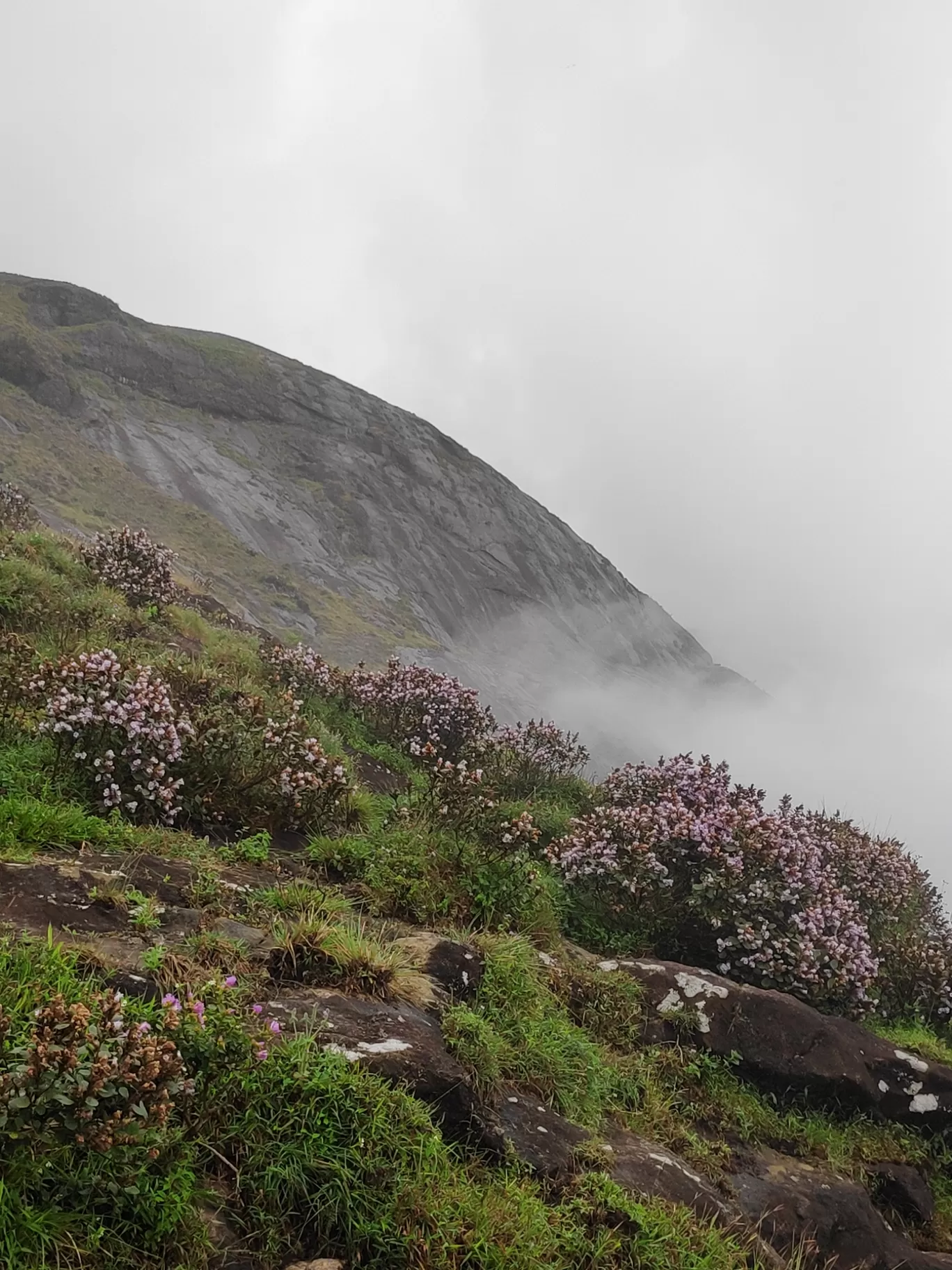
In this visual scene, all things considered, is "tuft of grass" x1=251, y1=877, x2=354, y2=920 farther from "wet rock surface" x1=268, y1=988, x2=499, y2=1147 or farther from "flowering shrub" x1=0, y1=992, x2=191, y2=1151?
"flowering shrub" x1=0, y1=992, x2=191, y2=1151

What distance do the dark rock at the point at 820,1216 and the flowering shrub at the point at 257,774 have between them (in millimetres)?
4657

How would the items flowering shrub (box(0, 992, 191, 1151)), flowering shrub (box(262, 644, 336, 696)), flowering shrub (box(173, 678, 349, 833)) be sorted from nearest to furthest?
flowering shrub (box(0, 992, 191, 1151))
flowering shrub (box(173, 678, 349, 833))
flowering shrub (box(262, 644, 336, 696))

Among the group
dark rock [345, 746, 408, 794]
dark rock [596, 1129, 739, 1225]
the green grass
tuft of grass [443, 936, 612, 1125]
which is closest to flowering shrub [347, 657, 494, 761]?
dark rock [345, 746, 408, 794]

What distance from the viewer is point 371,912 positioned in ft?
19.3

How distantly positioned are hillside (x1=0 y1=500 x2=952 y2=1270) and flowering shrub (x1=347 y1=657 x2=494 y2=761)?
6.64ft

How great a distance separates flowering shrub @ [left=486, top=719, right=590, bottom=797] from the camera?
42.8ft

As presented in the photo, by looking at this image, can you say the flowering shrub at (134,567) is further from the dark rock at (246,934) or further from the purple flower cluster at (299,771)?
the dark rock at (246,934)

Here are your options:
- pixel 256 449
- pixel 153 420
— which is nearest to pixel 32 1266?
pixel 153 420

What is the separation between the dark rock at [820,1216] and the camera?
489 cm

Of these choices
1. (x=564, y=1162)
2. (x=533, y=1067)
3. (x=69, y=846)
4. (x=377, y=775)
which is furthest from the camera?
(x=377, y=775)

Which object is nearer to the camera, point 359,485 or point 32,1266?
point 32,1266

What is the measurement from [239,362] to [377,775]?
72.8m

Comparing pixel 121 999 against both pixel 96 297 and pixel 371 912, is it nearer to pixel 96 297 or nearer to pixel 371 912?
pixel 371 912

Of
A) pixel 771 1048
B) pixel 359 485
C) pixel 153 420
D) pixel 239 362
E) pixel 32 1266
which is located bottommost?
pixel 32 1266
